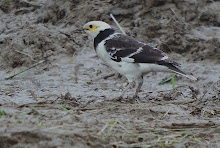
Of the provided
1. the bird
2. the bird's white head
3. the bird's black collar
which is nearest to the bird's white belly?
the bird

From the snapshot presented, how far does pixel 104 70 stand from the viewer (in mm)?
7258

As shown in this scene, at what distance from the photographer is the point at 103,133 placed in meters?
3.21

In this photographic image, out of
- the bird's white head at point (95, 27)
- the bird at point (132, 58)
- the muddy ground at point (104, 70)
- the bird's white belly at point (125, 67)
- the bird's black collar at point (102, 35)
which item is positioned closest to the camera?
the muddy ground at point (104, 70)

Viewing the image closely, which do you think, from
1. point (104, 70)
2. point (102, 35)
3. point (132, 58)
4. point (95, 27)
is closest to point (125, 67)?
point (132, 58)

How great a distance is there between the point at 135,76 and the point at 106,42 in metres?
0.70

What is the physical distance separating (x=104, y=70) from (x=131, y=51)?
5.82 feet

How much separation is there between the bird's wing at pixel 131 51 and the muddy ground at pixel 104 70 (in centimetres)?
54

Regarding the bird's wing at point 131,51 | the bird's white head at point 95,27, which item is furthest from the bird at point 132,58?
the bird's white head at point 95,27

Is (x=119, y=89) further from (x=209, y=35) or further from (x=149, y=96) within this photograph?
(x=209, y=35)

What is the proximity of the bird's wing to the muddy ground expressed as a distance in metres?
0.54

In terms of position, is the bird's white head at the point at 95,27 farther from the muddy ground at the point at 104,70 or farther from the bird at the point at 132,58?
the muddy ground at the point at 104,70

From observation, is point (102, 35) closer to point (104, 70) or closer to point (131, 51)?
point (131, 51)

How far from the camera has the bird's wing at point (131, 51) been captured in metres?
5.40

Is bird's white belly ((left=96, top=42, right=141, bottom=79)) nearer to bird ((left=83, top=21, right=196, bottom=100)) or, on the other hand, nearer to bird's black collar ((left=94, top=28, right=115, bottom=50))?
bird ((left=83, top=21, right=196, bottom=100))
